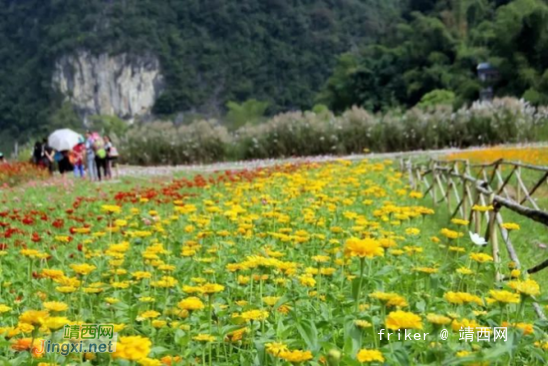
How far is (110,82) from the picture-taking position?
83562 mm

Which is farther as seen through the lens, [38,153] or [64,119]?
[64,119]

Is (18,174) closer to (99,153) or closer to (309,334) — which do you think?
(99,153)

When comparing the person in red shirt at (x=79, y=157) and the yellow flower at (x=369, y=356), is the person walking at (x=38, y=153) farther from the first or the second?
the yellow flower at (x=369, y=356)

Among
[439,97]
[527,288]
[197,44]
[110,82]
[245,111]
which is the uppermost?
[197,44]

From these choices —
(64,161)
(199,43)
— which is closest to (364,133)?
(64,161)

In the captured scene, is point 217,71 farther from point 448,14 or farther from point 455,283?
point 455,283

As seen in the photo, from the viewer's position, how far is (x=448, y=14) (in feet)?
137

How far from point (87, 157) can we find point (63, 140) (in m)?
4.47

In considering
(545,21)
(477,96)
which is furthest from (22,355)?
(477,96)

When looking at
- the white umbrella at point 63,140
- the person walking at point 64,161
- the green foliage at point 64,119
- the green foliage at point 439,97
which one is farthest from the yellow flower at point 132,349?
the green foliage at point 64,119

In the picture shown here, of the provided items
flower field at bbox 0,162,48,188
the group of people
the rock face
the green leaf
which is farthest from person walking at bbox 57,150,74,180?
the rock face

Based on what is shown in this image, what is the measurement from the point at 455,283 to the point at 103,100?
86.1 meters

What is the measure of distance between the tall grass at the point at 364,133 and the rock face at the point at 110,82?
62190 millimetres

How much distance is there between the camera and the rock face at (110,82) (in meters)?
80.4
